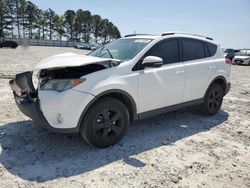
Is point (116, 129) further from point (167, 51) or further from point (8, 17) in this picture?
point (8, 17)

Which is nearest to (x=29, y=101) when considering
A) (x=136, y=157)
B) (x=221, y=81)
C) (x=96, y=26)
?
(x=136, y=157)

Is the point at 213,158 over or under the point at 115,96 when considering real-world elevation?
under

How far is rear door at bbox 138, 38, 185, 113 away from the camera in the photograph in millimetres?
4496

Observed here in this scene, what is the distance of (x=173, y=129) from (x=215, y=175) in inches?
68.2

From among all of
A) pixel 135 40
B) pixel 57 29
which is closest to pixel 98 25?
pixel 57 29

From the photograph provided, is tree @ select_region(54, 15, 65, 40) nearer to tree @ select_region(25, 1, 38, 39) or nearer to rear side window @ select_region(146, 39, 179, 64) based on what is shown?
tree @ select_region(25, 1, 38, 39)

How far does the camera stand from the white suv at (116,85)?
3.76 metres

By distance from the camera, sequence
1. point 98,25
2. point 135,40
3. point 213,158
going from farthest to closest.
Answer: point 98,25, point 135,40, point 213,158

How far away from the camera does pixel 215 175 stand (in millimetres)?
3611

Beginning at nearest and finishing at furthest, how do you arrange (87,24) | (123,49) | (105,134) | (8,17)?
1. (105,134)
2. (123,49)
3. (8,17)
4. (87,24)

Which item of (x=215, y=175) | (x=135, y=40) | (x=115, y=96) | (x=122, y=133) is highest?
(x=135, y=40)

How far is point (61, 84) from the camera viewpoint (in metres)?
3.79

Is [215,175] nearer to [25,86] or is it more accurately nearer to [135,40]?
[135,40]

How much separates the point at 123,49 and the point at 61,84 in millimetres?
1560
